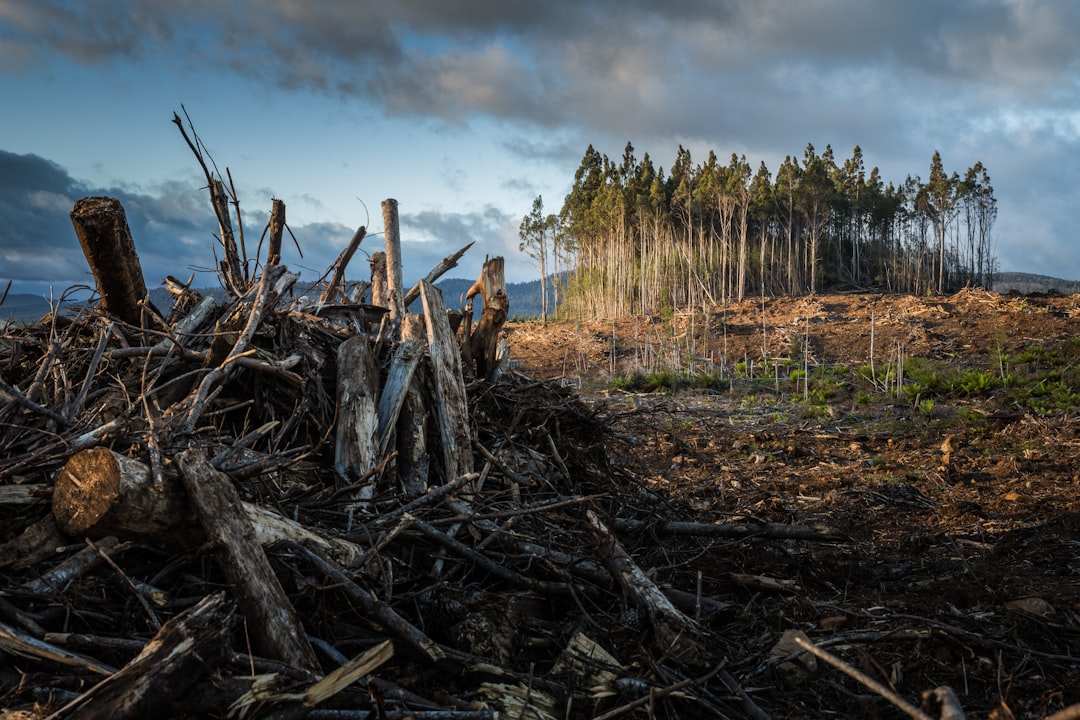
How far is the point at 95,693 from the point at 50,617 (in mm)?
534

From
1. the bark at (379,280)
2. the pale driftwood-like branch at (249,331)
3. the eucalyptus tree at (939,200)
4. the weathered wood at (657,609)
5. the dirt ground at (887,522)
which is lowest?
the dirt ground at (887,522)

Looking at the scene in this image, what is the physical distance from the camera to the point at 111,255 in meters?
4.02

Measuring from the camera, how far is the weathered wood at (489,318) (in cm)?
516

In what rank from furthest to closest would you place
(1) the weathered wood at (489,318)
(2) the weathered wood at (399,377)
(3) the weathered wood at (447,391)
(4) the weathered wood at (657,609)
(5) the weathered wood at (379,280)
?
(5) the weathered wood at (379,280) → (1) the weathered wood at (489,318) → (3) the weathered wood at (447,391) → (2) the weathered wood at (399,377) → (4) the weathered wood at (657,609)

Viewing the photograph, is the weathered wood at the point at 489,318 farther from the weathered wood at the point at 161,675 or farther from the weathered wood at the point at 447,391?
the weathered wood at the point at 161,675

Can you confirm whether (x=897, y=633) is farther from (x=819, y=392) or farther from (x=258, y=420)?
(x=819, y=392)

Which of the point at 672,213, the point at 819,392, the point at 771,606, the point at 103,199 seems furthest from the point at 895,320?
the point at 103,199

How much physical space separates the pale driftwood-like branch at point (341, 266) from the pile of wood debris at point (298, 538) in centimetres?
103

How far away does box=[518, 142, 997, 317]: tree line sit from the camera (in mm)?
42562

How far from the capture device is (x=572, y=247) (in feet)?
165

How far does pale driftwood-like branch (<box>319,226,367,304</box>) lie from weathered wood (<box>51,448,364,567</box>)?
12.1ft

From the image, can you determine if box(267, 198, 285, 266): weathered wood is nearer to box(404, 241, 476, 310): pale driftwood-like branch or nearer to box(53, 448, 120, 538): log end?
box(404, 241, 476, 310): pale driftwood-like branch

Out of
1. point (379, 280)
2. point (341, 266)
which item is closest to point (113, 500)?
point (341, 266)

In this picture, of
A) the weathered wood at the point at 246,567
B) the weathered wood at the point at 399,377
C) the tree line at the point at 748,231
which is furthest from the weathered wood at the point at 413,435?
the tree line at the point at 748,231
